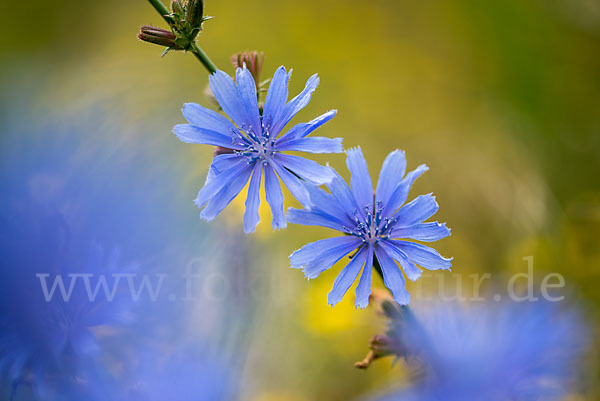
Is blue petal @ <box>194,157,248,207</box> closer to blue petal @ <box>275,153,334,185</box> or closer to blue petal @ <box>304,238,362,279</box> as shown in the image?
blue petal @ <box>275,153,334,185</box>

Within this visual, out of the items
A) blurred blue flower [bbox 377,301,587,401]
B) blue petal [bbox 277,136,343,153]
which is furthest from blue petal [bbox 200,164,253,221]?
blurred blue flower [bbox 377,301,587,401]

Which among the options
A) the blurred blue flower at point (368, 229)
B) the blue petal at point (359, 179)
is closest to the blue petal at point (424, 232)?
the blurred blue flower at point (368, 229)

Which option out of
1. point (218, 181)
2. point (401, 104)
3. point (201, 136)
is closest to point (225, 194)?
point (218, 181)

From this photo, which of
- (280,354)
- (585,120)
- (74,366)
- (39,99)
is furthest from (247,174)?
(585,120)

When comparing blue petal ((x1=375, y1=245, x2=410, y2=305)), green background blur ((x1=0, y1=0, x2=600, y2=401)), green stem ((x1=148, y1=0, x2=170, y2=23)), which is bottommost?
blue petal ((x1=375, y1=245, x2=410, y2=305))

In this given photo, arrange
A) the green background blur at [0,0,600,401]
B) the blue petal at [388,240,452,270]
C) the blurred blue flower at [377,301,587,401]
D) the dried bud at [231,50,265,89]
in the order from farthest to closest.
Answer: the green background blur at [0,0,600,401] < the dried bud at [231,50,265,89] < the blue petal at [388,240,452,270] < the blurred blue flower at [377,301,587,401]

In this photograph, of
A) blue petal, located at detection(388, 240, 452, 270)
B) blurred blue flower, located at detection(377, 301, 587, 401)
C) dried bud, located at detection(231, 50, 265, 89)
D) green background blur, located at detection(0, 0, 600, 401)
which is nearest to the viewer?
blurred blue flower, located at detection(377, 301, 587, 401)

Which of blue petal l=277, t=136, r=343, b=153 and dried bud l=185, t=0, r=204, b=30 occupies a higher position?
dried bud l=185, t=0, r=204, b=30

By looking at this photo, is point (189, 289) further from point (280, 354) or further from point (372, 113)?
point (372, 113)

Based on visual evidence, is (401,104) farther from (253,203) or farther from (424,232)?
(253,203)
